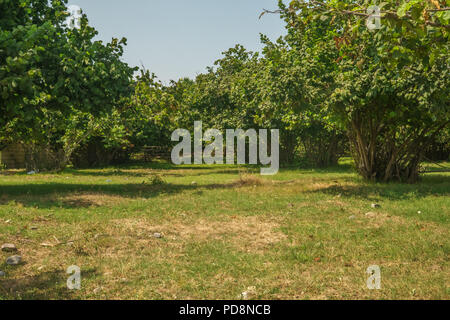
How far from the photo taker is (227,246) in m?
6.87

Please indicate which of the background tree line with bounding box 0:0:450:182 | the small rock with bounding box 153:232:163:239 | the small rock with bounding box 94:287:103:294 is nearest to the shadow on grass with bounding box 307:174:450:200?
the background tree line with bounding box 0:0:450:182

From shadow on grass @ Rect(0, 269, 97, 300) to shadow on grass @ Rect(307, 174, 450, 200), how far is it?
9.41 m

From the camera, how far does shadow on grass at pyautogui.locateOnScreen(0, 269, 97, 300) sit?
466cm

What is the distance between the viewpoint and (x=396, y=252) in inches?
251

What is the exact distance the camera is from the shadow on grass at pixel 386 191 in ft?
40.7

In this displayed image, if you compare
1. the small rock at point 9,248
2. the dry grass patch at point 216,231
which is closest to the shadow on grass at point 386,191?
the dry grass patch at point 216,231

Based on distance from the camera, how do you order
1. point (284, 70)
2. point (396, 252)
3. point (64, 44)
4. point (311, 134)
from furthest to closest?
1. point (311, 134)
2. point (284, 70)
3. point (64, 44)
4. point (396, 252)

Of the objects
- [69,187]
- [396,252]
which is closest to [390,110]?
[396,252]

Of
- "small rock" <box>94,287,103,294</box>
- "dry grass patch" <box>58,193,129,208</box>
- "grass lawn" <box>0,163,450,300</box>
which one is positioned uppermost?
"dry grass patch" <box>58,193,129,208</box>

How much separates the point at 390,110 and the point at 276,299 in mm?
12155

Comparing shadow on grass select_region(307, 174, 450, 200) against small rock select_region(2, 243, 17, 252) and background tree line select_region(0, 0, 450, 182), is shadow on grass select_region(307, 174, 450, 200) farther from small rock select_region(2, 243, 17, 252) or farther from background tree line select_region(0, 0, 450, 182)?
small rock select_region(2, 243, 17, 252)

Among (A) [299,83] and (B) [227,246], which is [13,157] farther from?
Answer: (B) [227,246]

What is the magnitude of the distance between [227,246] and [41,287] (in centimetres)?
304
